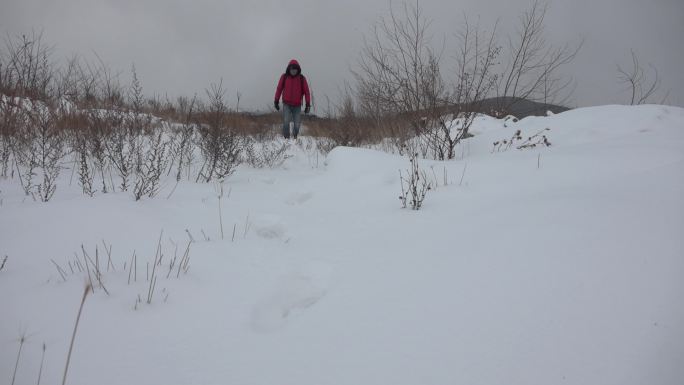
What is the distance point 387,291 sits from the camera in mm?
1089

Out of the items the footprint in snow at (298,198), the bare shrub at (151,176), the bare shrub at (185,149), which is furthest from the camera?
the bare shrub at (185,149)

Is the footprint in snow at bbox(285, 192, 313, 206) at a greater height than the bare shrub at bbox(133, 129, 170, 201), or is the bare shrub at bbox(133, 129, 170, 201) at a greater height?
the bare shrub at bbox(133, 129, 170, 201)

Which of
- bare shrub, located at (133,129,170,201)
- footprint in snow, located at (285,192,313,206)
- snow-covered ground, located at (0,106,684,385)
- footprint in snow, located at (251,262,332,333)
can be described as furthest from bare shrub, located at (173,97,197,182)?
footprint in snow, located at (251,262,332,333)

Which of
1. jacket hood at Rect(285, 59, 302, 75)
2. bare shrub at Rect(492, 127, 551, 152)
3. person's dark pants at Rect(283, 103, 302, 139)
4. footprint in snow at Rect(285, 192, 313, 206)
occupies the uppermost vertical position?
jacket hood at Rect(285, 59, 302, 75)

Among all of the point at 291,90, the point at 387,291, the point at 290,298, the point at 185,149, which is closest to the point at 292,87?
the point at 291,90

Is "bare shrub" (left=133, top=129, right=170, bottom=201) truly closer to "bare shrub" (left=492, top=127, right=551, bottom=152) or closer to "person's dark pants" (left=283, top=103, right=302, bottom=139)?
"bare shrub" (left=492, top=127, right=551, bottom=152)

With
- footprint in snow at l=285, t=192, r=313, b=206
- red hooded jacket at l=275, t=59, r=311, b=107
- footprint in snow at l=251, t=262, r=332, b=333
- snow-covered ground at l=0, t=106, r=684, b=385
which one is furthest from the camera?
red hooded jacket at l=275, t=59, r=311, b=107

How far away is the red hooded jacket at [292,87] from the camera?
7277mm

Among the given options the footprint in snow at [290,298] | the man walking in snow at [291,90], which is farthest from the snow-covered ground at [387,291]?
the man walking in snow at [291,90]

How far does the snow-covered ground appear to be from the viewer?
29.4 inches

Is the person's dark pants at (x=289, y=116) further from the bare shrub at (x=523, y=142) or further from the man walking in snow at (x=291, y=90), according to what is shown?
the bare shrub at (x=523, y=142)

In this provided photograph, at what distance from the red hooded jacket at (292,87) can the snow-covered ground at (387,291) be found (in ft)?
19.0

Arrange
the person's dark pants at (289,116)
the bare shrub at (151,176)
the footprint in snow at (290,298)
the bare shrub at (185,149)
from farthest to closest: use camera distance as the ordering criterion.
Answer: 1. the person's dark pants at (289,116)
2. the bare shrub at (185,149)
3. the bare shrub at (151,176)
4. the footprint in snow at (290,298)

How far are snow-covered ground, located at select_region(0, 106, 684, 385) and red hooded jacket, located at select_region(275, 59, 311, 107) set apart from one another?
228 inches
